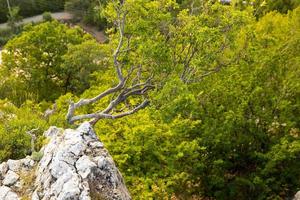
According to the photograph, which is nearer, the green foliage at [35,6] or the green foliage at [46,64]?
the green foliage at [46,64]

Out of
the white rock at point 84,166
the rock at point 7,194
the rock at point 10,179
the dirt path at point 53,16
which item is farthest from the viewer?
the dirt path at point 53,16

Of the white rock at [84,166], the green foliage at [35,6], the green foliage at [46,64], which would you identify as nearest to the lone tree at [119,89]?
the white rock at [84,166]

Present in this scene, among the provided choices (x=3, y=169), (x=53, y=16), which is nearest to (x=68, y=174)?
(x=3, y=169)

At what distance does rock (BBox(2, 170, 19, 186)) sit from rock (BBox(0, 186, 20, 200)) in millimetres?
295

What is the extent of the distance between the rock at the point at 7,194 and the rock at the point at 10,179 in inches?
11.6

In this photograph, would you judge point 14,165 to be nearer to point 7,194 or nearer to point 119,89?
point 7,194

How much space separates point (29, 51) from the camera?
32.2m

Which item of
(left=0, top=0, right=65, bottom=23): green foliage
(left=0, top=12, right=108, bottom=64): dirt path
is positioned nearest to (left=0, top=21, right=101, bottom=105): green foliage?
(left=0, top=12, right=108, bottom=64): dirt path

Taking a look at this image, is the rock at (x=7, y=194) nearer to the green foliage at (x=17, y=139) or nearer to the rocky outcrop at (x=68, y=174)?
the rocky outcrop at (x=68, y=174)

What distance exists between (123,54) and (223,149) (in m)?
6.09

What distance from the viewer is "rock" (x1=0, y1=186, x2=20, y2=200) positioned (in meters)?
12.2

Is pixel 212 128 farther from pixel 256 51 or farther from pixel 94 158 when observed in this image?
pixel 94 158

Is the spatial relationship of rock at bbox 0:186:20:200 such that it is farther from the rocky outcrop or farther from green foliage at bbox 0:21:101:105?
green foliage at bbox 0:21:101:105

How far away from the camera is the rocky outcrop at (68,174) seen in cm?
1120
